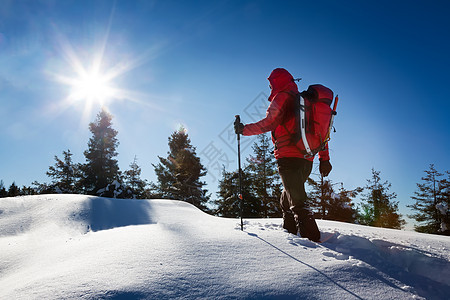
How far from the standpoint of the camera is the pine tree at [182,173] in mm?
19047

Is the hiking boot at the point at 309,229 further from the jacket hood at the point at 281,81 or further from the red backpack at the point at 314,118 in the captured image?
the jacket hood at the point at 281,81

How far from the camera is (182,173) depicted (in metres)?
19.5

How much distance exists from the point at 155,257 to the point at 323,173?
9.74 feet

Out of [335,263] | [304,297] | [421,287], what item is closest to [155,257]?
[304,297]

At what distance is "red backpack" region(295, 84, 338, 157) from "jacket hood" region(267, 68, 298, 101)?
0.92 feet

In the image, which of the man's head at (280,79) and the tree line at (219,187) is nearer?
the man's head at (280,79)

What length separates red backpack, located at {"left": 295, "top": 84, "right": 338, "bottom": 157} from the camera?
269cm

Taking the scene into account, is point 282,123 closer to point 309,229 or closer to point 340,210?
point 309,229

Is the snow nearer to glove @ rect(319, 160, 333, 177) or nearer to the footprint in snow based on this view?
the footprint in snow

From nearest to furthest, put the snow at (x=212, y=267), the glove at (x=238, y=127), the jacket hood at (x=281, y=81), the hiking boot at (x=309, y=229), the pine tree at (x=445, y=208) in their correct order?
the snow at (x=212, y=267) → the hiking boot at (x=309, y=229) → the glove at (x=238, y=127) → the jacket hood at (x=281, y=81) → the pine tree at (x=445, y=208)

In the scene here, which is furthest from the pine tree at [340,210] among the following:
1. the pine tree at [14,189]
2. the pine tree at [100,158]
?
the pine tree at [14,189]

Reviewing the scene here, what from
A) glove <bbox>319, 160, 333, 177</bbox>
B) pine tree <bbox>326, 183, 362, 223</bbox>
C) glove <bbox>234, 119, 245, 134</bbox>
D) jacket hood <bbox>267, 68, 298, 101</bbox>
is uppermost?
jacket hood <bbox>267, 68, 298, 101</bbox>

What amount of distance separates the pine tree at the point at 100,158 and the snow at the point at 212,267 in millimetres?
22314

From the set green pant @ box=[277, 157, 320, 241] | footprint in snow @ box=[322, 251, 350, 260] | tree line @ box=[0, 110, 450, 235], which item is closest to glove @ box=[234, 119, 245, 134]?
green pant @ box=[277, 157, 320, 241]
